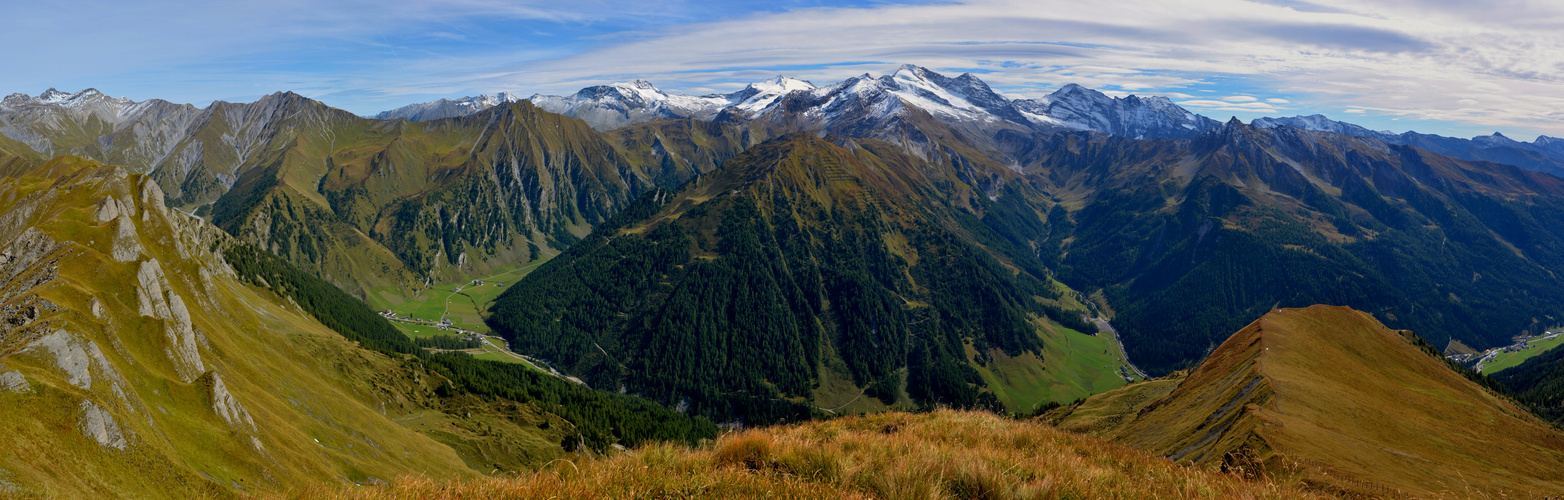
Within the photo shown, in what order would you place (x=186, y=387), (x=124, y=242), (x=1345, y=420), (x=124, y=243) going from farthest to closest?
1. (x=124, y=242)
2. (x=124, y=243)
3. (x=186, y=387)
4. (x=1345, y=420)

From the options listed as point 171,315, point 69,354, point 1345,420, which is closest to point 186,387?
point 69,354

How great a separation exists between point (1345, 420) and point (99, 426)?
80.3m

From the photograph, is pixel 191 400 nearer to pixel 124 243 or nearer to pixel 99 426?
pixel 99 426

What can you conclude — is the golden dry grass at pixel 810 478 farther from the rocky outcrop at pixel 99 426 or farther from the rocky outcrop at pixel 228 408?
the rocky outcrop at pixel 228 408

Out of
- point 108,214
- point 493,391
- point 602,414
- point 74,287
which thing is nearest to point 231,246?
point 108,214

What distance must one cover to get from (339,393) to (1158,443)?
103m

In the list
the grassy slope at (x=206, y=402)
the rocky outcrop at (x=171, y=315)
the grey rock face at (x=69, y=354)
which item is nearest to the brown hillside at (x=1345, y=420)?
the grassy slope at (x=206, y=402)

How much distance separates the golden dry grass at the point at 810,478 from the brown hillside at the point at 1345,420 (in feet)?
33.7

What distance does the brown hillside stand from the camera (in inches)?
972

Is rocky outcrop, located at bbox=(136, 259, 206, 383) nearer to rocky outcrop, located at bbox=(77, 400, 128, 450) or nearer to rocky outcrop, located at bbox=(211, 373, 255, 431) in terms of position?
rocky outcrop, located at bbox=(211, 373, 255, 431)

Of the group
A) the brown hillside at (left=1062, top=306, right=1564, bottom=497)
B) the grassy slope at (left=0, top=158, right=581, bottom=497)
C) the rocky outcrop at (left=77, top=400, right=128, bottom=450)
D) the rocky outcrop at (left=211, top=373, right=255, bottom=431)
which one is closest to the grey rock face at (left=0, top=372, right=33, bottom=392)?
the grassy slope at (left=0, top=158, right=581, bottom=497)

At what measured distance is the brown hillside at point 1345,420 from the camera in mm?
24688

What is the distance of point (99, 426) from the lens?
44.2 metres

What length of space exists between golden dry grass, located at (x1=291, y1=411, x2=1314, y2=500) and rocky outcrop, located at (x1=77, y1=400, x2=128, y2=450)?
169ft
